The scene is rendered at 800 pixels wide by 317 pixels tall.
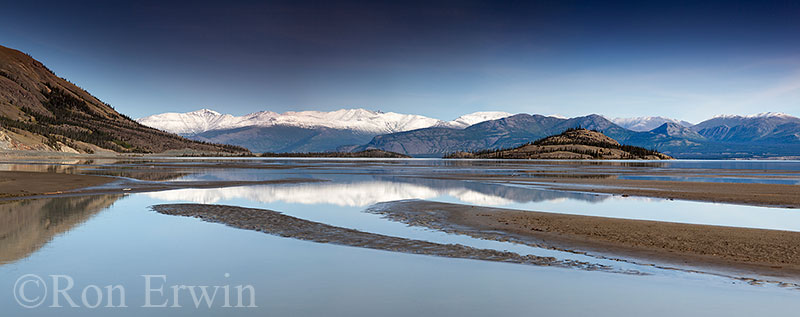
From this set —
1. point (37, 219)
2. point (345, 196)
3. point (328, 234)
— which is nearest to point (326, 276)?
point (328, 234)

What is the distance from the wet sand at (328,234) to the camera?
17641mm

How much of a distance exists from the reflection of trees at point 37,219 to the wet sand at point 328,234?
14.8 feet

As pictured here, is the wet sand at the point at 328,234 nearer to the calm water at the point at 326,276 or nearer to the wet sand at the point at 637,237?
the calm water at the point at 326,276

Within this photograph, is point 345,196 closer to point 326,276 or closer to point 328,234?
point 328,234

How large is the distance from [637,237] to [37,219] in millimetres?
28804

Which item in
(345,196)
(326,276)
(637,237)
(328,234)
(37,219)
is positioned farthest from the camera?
(345,196)

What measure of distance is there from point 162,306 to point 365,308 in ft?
16.6

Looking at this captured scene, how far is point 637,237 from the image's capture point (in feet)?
70.9

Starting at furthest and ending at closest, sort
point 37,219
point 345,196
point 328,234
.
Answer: point 345,196
point 37,219
point 328,234

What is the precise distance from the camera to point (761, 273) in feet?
50.2

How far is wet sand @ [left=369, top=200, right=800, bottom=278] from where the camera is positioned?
17234mm

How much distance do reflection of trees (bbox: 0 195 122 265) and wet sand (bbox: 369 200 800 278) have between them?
16.6 meters

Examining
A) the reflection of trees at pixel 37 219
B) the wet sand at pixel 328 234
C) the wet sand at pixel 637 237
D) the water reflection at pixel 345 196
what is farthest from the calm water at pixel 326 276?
the water reflection at pixel 345 196

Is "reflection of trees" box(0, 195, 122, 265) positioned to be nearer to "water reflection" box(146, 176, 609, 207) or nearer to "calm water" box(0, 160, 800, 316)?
"calm water" box(0, 160, 800, 316)
